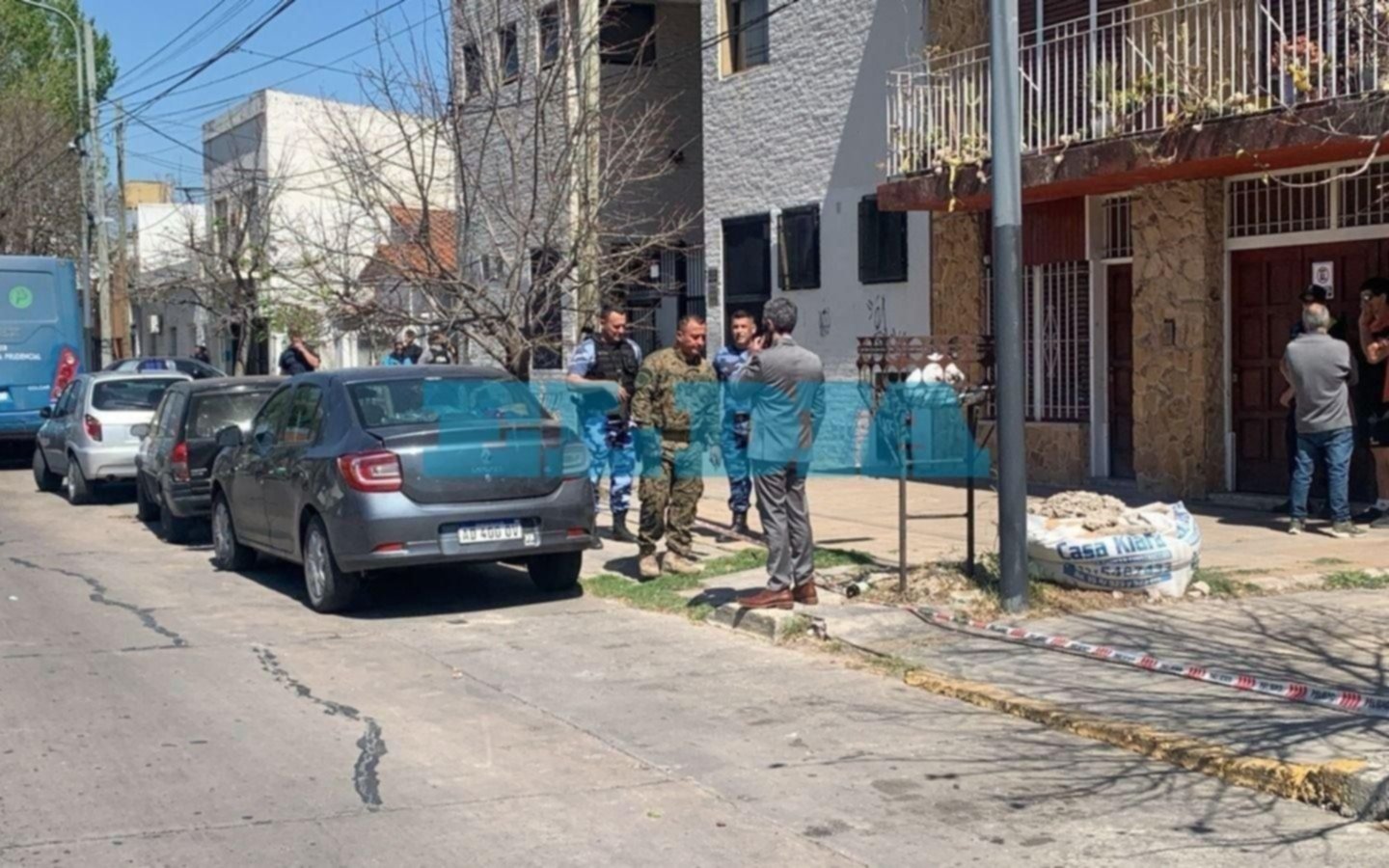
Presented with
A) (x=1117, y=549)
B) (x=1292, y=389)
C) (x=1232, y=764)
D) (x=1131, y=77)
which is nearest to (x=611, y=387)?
(x=1117, y=549)

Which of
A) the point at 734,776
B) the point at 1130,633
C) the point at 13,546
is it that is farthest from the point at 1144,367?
the point at 13,546

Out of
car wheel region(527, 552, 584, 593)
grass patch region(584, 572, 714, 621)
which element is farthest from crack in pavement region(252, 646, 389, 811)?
grass patch region(584, 572, 714, 621)

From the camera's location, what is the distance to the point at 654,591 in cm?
1123

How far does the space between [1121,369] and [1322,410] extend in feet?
13.9

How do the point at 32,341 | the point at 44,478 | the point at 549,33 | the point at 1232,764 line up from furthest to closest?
the point at 32,341 < the point at 44,478 < the point at 549,33 < the point at 1232,764

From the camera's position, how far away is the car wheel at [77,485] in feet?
62.1

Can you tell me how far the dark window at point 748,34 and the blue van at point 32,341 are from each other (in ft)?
38.5

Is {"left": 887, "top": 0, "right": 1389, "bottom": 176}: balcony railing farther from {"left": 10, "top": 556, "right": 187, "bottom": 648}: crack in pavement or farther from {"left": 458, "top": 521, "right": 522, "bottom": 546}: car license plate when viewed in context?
{"left": 10, "top": 556, "right": 187, "bottom": 648}: crack in pavement

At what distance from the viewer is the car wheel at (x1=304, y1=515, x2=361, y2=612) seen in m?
10.7

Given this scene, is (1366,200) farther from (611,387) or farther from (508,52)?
(508,52)

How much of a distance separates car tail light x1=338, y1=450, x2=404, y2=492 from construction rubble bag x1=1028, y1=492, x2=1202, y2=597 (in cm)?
408

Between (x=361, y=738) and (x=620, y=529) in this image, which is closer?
(x=361, y=738)

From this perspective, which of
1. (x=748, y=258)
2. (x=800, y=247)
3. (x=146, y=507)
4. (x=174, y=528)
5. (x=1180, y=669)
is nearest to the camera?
→ (x=1180, y=669)

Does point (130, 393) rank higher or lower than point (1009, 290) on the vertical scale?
lower
